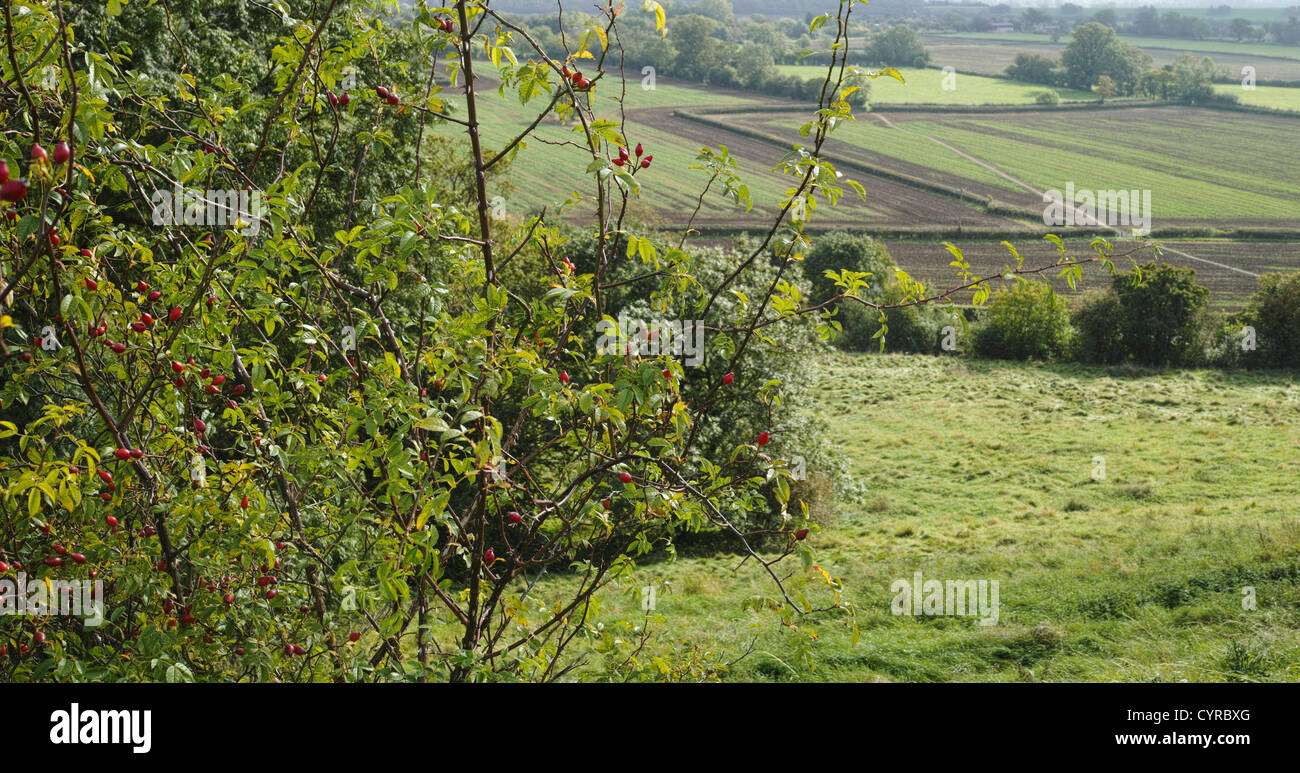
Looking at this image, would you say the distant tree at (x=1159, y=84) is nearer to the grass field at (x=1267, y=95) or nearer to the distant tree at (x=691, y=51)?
the grass field at (x=1267, y=95)

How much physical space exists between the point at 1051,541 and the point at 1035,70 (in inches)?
4214

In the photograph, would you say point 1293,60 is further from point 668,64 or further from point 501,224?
point 501,224

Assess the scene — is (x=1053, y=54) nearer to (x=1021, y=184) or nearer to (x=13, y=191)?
(x=1021, y=184)

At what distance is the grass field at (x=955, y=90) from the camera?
95.4m

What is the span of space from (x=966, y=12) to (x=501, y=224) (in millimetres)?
165741

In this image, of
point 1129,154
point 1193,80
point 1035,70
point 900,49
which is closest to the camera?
point 1129,154

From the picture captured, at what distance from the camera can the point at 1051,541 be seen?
53.0ft

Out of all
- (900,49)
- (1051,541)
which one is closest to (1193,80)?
(900,49)

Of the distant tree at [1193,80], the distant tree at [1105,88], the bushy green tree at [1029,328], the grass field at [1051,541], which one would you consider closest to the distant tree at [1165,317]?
the grass field at [1051,541]

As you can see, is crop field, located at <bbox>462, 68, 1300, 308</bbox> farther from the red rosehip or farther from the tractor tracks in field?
the red rosehip

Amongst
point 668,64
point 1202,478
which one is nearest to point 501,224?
point 1202,478

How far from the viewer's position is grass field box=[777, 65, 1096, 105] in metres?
95.4

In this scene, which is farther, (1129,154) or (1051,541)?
(1129,154)

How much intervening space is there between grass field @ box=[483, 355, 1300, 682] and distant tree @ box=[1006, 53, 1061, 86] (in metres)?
80.3
